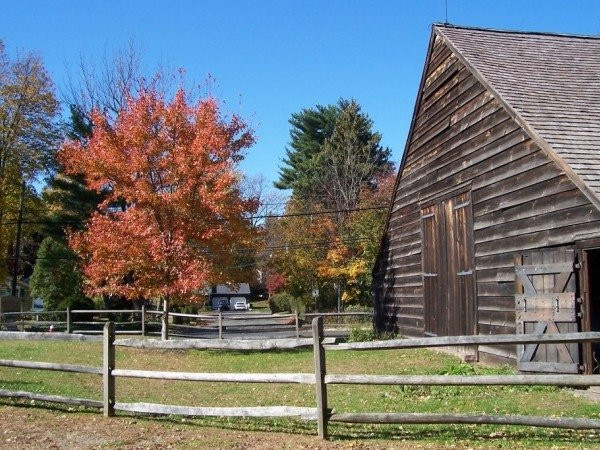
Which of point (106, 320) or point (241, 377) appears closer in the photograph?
point (241, 377)

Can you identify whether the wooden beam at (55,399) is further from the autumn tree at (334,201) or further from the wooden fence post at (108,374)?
the autumn tree at (334,201)

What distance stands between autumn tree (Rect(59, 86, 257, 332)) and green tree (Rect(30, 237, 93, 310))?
1785 centimetres

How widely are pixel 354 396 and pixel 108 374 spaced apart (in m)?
3.94

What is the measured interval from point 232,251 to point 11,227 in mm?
26039

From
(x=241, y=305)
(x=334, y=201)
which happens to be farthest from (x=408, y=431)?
(x=241, y=305)

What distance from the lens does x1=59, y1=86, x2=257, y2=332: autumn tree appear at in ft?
65.9

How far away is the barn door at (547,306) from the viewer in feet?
35.9

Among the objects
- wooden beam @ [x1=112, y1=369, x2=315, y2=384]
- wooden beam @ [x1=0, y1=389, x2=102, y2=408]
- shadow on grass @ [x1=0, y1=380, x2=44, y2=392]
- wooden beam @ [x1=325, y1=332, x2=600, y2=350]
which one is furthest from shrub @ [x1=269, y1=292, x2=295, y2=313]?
wooden beam @ [x1=325, y1=332, x2=600, y2=350]

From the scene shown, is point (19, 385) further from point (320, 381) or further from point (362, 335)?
point (362, 335)

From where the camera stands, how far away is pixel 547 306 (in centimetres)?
1136

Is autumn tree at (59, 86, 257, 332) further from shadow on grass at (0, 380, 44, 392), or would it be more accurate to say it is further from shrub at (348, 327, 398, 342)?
shadow on grass at (0, 380, 44, 392)

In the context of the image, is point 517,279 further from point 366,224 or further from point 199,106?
point 366,224

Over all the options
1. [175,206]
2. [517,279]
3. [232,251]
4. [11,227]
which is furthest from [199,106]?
[11,227]

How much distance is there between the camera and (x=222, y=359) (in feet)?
63.4
